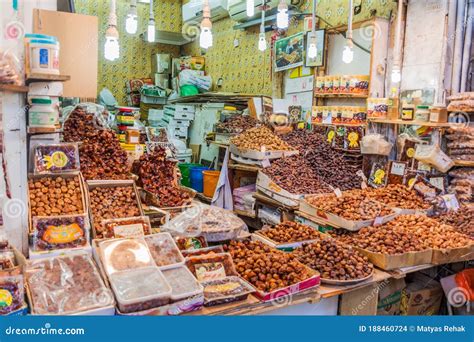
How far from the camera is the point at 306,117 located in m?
6.10

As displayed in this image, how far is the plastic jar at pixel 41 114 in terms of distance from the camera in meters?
2.54

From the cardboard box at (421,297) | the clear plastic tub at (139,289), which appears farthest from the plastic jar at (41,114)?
the cardboard box at (421,297)

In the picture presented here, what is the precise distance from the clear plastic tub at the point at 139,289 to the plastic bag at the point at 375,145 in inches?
128

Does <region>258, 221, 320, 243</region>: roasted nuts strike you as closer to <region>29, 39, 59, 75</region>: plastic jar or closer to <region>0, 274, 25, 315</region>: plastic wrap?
<region>0, 274, 25, 315</region>: plastic wrap

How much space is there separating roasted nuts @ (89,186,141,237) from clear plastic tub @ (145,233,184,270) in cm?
→ 51

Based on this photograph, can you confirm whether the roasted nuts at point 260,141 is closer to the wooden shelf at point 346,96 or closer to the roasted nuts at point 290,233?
the wooden shelf at point 346,96

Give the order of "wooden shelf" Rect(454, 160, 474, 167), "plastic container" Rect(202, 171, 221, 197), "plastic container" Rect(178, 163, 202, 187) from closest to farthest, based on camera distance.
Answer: "wooden shelf" Rect(454, 160, 474, 167)
"plastic container" Rect(202, 171, 221, 197)
"plastic container" Rect(178, 163, 202, 187)

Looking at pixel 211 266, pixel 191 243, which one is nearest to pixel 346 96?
pixel 191 243

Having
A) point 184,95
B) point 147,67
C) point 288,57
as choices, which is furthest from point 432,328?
point 147,67

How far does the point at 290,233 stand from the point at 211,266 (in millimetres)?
955

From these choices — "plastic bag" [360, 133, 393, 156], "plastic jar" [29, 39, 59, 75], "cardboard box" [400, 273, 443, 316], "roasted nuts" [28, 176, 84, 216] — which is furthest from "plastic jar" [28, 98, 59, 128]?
"plastic bag" [360, 133, 393, 156]

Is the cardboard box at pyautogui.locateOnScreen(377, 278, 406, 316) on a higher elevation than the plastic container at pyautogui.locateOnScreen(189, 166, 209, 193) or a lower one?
lower

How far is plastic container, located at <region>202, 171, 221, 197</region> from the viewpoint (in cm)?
604

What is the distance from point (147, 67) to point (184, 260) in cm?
828
